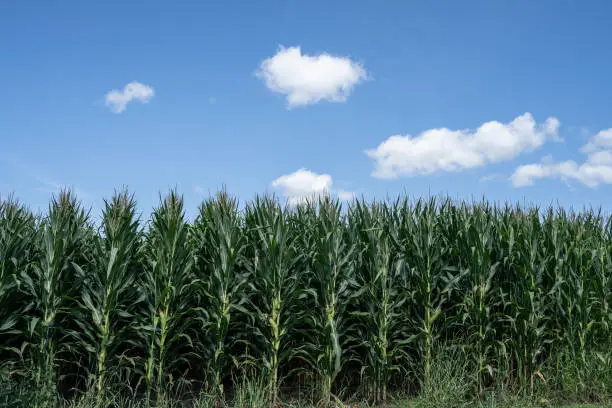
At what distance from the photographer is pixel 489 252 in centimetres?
909

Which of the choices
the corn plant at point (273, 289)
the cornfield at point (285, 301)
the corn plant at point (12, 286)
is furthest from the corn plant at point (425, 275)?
the corn plant at point (12, 286)

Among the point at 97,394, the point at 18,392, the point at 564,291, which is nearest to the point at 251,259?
the point at 97,394

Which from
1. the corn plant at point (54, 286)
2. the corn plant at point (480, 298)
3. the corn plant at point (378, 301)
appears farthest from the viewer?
the corn plant at point (480, 298)

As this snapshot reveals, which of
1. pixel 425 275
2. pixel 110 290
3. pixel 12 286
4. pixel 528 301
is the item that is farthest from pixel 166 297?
pixel 528 301

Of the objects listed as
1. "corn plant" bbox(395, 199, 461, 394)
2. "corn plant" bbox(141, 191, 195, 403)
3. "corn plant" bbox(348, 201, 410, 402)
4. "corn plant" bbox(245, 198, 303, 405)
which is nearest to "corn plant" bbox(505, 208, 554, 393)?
"corn plant" bbox(395, 199, 461, 394)

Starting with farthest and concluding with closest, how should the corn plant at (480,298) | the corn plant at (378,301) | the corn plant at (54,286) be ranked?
the corn plant at (480,298) → the corn plant at (378,301) → the corn plant at (54,286)

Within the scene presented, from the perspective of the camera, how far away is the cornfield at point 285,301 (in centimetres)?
797

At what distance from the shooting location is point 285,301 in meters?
8.23

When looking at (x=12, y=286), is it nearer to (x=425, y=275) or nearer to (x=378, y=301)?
(x=378, y=301)

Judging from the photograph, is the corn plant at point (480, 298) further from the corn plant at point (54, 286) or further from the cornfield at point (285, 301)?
the corn plant at point (54, 286)

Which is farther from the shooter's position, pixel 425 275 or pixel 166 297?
pixel 425 275

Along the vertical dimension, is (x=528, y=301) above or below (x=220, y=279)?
below

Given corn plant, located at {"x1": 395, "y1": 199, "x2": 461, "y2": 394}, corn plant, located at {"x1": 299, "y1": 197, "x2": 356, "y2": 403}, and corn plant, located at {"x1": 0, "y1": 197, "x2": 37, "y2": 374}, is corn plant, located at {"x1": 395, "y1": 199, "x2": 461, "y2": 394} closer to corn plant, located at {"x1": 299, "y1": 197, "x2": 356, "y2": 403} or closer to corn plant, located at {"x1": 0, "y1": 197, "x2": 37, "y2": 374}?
corn plant, located at {"x1": 299, "y1": 197, "x2": 356, "y2": 403}

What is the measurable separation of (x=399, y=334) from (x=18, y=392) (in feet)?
19.4
